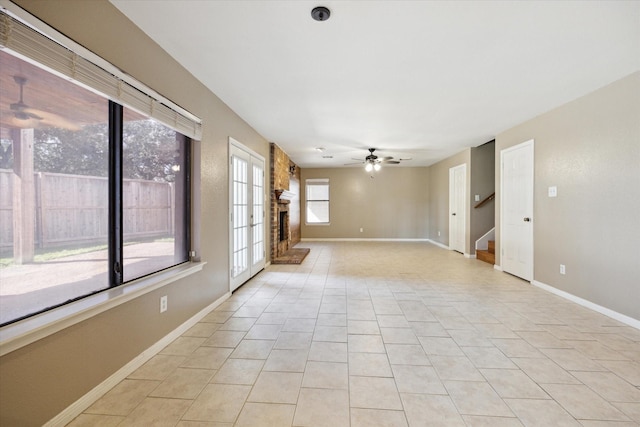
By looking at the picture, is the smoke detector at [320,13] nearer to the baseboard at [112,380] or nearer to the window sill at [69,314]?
the window sill at [69,314]

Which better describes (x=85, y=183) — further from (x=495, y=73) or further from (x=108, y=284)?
(x=495, y=73)

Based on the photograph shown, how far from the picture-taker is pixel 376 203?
9.63 m

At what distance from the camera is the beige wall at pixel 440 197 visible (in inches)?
299

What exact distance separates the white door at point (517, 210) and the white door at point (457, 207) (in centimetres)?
175

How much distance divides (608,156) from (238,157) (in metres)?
4.35

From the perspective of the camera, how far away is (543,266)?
407 cm

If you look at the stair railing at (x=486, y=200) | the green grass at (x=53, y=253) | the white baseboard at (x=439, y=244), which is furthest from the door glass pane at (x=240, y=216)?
the white baseboard at (x=439, y=244)

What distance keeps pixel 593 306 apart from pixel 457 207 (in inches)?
166

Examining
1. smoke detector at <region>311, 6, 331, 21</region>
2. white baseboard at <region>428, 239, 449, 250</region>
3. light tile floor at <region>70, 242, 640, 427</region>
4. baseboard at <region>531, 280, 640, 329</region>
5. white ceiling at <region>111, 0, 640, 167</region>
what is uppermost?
white ceiling at <region>111, 0, 640, 167</region>

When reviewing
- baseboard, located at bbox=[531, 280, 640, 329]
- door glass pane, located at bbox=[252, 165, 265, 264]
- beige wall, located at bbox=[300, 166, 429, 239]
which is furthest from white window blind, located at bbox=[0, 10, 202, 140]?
beige wall, located at bbox=[300, 166, 429, 239]

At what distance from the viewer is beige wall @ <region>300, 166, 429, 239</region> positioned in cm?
953

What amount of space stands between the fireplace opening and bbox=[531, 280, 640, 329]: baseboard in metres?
4.79

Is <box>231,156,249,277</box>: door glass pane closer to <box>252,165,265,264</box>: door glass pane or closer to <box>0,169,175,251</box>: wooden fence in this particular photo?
<box>252,165,265,264</box>: door glass pane

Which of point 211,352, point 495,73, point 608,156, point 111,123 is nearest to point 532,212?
point 608,156
